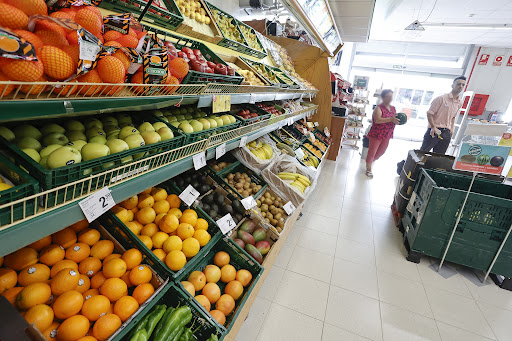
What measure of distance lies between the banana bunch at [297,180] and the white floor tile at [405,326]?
1269 millimetres

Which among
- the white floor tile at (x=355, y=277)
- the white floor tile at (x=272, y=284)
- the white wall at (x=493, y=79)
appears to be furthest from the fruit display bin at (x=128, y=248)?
the white wall at (x=493, y=79)

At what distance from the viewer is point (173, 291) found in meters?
1.24

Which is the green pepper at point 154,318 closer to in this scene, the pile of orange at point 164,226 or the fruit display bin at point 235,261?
the pile of orange at point 164,226

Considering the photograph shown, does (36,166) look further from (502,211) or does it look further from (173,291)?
(502,211)

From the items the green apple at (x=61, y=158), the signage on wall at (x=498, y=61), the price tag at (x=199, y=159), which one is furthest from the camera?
the signage on wall at (x=498, y=61)

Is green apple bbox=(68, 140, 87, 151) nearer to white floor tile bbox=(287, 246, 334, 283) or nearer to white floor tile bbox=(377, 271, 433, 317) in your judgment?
white floor tile bbox=(287, 246, 334, 283)

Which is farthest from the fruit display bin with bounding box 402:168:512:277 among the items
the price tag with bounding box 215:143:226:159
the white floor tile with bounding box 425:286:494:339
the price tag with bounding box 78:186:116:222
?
the price tag with bounding box 78:186:116:222

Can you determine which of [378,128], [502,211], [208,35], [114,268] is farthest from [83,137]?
[378,128]

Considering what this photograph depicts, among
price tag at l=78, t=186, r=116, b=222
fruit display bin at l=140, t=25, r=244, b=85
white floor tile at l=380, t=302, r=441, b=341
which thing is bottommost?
white floor tile at l=380, t=302, r=441, b=341

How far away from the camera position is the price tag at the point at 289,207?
7.73 ft

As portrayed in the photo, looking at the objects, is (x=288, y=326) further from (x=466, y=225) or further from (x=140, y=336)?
(x=466, y=225)

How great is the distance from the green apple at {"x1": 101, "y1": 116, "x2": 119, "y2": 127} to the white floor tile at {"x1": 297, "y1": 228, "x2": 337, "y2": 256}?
7.06 feet

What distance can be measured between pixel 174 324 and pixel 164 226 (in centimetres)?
54

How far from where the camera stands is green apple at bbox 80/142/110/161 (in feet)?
3.07
